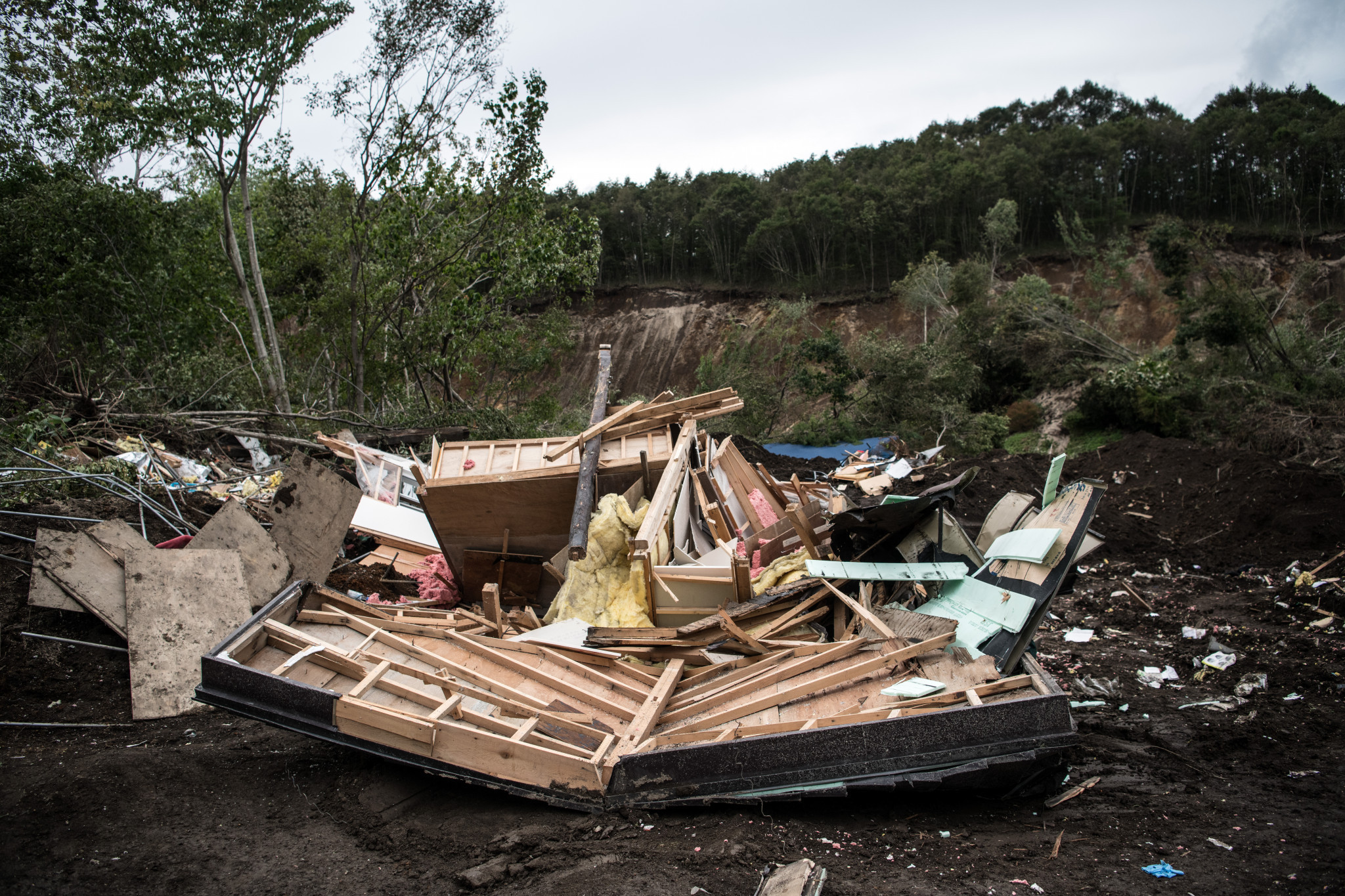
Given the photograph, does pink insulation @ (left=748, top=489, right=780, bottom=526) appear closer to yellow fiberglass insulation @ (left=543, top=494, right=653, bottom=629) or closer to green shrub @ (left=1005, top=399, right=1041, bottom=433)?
yellow fiberglass insulation @ (left=543, top=494, right=653, bottom=629)

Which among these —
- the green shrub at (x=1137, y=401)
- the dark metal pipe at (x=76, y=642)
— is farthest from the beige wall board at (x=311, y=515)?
the green shrub at (x=1137, y=401)

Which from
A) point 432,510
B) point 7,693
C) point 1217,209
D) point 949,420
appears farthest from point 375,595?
point 1217,209

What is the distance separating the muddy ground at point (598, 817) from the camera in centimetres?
321

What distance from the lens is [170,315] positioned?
59.0ft

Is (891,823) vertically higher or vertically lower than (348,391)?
lower

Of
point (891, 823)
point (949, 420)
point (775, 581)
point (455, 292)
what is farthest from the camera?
point (949, 420)

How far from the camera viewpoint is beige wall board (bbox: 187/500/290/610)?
5922 mm

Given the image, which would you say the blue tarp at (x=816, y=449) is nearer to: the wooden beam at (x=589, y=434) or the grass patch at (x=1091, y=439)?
the grass patch at (x=1091, y=439)

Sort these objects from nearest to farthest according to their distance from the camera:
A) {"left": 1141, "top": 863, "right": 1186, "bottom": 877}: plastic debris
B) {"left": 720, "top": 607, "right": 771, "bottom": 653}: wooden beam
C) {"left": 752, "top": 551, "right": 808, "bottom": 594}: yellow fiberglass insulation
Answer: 1. {"left": 1141, "top": 863, "right": 1186, "bottom": 877}: plastic debris
2. {"left": 720, "top": 607, "right": 771, "bottom": 653}: wooden beam
3. {"left": 752, "top": 551, "right": 808, "bottom": 594}: yellow fiberglass insulation

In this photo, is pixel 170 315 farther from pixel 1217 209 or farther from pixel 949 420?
pixel 1217 209

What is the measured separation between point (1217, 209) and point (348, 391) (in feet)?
141

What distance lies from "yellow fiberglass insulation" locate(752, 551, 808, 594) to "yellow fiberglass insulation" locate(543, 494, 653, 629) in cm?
93

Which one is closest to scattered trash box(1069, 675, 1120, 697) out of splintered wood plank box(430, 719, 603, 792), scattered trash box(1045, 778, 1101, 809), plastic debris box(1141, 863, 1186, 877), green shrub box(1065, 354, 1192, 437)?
scattered trash box(1045, 778, 1101, 809)

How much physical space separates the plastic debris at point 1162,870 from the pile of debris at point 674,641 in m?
0.58
